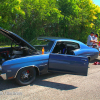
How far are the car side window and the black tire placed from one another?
4.59 ft

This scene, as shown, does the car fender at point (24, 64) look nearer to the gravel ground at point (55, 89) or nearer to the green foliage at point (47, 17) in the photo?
the gravel ground at point (55, 89)

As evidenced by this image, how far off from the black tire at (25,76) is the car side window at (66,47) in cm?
140

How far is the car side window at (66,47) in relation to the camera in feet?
16.3

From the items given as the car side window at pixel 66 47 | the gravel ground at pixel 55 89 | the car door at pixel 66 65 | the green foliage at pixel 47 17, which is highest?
the green foliage at pixel 47 17

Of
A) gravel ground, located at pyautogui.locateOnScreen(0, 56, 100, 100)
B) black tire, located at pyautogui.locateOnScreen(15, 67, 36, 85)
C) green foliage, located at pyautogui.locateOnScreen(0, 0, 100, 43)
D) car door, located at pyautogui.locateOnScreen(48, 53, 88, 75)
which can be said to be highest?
green foliage, located at pyautogui.locateOnScreen(0, 0, 100, 43)

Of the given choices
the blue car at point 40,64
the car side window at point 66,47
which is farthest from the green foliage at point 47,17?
the blue car at point 40,64

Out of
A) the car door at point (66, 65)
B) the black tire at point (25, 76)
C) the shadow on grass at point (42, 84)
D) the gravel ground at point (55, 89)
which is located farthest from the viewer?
the car door at point (66, 65)

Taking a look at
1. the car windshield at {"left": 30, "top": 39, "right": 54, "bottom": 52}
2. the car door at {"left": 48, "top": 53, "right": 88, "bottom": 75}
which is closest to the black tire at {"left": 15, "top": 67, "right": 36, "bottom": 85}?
the car door at {"left": 48, "top": 53, "right": 88, "bottom": 75}

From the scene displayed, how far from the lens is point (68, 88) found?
153 inches

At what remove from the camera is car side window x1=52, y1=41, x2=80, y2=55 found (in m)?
4.96

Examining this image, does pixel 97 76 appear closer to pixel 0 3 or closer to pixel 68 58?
pixel 68 58

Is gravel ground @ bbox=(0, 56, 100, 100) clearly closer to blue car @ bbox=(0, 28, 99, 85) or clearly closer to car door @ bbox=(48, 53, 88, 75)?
blue car @ bbox=(0, 28, 99, 85)

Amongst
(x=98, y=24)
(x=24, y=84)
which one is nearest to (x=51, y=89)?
(x=24, y=84)

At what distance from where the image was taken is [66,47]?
5.19m
